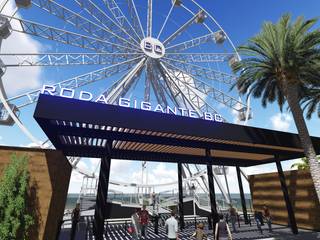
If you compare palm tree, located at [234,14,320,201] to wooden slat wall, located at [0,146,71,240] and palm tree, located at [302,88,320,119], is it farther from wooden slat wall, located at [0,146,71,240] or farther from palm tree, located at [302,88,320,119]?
wooden slat wall, located at [0,146,71,240]

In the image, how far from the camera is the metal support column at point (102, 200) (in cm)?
1097

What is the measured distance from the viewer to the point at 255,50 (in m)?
16.7

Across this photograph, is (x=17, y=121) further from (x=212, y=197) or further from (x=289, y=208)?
(x=289, y=208)

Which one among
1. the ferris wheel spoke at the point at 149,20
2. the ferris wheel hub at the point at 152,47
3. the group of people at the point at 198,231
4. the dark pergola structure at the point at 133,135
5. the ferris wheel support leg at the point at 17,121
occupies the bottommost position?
the group of people at the point at 198,231

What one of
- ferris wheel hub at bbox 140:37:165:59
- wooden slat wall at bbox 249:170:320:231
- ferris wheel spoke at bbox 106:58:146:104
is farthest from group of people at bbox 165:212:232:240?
ferris wheel hub at bbox 140:37:165:59

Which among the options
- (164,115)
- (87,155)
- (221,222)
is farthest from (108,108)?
(87,155)

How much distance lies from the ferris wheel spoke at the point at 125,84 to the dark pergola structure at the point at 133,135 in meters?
8.90

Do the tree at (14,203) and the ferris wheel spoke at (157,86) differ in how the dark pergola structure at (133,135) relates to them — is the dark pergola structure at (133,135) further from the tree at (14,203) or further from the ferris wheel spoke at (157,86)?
the ferris wheel spoke at (157,86)

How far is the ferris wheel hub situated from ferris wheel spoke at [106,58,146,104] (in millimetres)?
1161

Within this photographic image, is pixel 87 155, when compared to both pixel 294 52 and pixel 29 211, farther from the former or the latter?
pixel 294 52

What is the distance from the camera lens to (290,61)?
15055 millimetres

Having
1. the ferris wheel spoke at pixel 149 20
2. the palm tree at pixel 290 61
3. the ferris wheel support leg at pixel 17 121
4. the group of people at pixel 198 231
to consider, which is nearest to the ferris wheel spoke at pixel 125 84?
the ferris wheel spoke at pixel 149 20

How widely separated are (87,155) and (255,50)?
1288cm

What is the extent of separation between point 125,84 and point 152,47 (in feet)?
20.2
